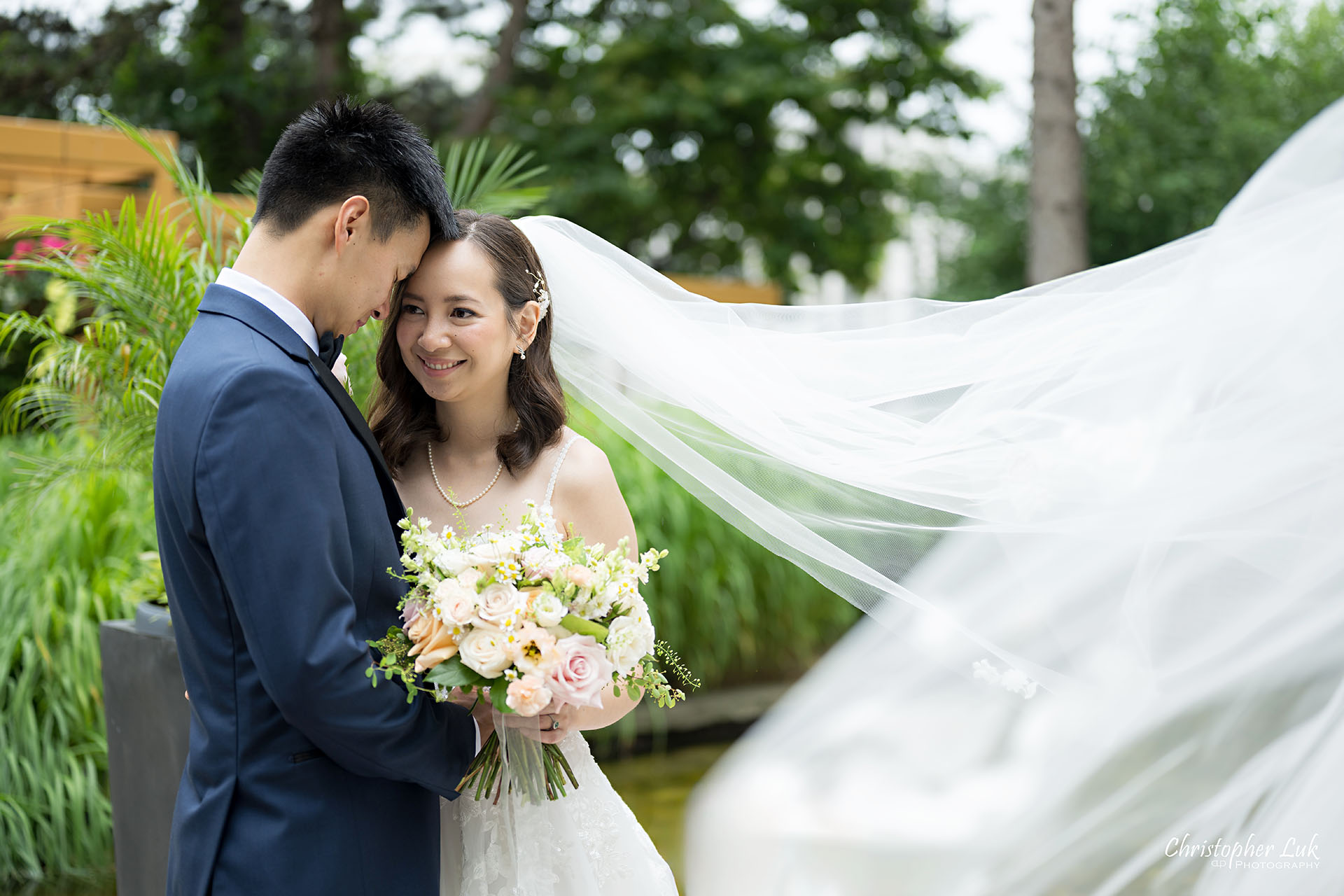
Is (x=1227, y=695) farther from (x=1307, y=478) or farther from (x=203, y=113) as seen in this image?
(x=203, y=113)

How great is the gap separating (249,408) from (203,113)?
40.2 ft

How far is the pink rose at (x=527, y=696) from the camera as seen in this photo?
1.67m

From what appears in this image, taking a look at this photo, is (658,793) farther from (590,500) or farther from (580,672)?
(580,672)

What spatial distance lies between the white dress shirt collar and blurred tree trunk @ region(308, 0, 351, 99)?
11.0 metres

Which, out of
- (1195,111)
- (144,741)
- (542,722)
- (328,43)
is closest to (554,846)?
(542,722)

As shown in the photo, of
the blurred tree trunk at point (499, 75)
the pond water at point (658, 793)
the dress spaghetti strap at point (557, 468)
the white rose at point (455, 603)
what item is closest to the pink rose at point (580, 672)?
the white rose at point (455, 603)

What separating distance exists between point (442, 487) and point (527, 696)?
849 mm

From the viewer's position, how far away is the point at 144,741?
3.14m

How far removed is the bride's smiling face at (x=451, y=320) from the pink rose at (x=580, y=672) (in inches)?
28.5

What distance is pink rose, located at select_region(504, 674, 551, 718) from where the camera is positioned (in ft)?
5.49

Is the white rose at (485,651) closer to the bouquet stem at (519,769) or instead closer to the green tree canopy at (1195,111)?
the bouquet stem at (519,769)

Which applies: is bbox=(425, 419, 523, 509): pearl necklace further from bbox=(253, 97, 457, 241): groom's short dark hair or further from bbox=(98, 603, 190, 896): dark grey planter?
bbox=(98, 603, 190, 896): dark grey planter

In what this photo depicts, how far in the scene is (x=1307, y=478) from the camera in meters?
2.57

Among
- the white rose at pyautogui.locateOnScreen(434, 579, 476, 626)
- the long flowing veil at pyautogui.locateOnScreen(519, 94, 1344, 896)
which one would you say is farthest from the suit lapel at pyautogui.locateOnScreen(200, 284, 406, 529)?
the long flowing veil at pyautogui.locateOnScreen(519, 94, 1344, 896)
